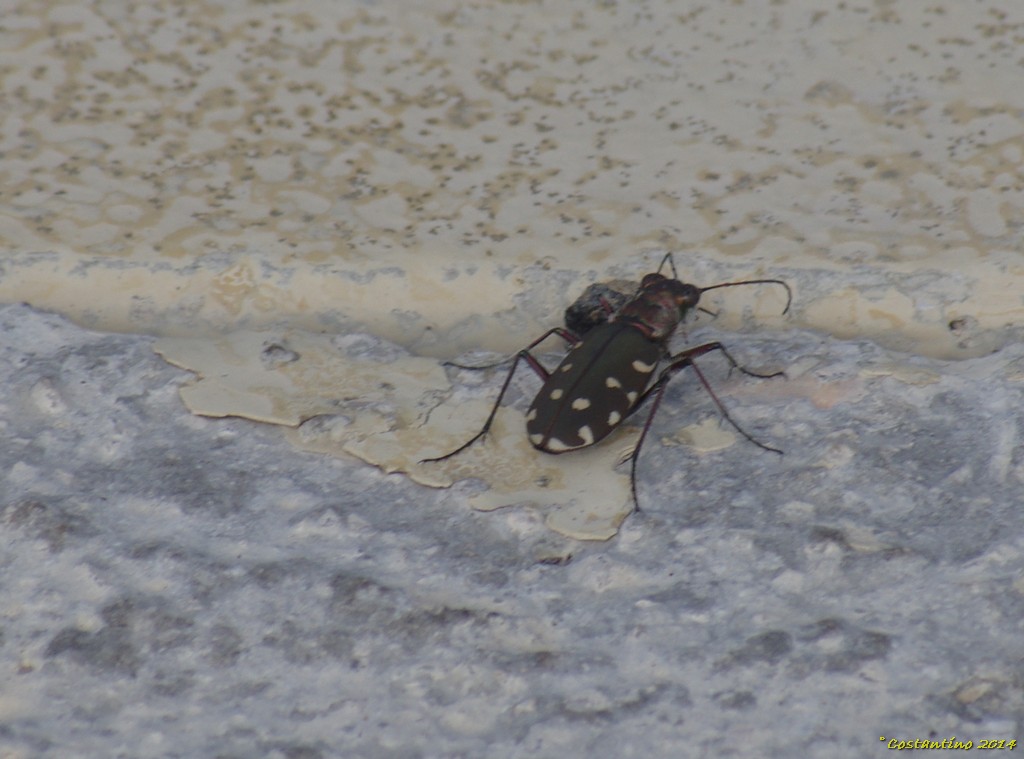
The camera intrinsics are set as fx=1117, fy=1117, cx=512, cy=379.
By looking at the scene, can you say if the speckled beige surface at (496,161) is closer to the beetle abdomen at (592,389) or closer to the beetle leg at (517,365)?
the beetle leg at (517,365)

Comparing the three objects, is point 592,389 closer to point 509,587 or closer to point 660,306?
point 660,306

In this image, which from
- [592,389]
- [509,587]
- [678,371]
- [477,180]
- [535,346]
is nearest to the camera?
[509,587]

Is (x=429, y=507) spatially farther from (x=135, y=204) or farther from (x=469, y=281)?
(x=135, y=204)

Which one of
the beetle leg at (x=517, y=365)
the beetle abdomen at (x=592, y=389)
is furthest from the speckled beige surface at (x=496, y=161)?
the beetle abdomen at (x=592, y=389)

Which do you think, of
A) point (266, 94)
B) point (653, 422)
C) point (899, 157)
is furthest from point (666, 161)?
point (266, 94)

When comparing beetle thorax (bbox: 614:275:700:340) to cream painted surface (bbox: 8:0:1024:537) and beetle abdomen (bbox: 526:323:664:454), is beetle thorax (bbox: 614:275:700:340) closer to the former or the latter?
beetle abdomen (bbox: 526:323:664:454)

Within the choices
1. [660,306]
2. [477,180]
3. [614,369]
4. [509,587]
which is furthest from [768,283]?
[509,587]
